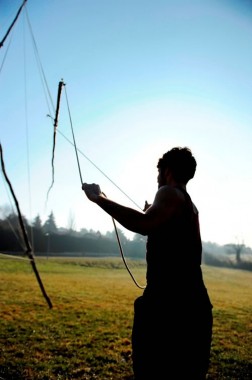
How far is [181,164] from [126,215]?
27.9 inches

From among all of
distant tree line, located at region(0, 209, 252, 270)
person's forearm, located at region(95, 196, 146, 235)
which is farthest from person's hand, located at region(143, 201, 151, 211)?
distant tree line, located at region(0, 209, 252, 270)

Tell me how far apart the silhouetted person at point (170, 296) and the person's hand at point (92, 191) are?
10 millimetres

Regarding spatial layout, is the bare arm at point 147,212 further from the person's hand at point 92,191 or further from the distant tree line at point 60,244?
the distant tree line at point 60,244

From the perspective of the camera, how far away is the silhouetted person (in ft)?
7.72

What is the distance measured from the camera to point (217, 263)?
2768 inches

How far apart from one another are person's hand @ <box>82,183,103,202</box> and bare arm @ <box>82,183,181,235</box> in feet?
0.15

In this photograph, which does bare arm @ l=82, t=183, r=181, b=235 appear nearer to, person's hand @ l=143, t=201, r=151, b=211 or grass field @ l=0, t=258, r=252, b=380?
person's hand @ l=143, t=201, r=151, b=211

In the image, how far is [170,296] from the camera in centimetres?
241

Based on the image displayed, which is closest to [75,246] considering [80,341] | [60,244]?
[60,244]

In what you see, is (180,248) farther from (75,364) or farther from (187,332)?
(75,364)

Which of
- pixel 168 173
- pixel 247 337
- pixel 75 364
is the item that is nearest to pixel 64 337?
pixel 75 364

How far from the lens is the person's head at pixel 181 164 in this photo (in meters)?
2.66

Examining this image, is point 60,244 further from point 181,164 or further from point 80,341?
point 181,164

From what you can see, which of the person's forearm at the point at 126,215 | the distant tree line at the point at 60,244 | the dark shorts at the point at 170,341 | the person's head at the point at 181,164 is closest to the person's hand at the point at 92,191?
the person's forearm at the point at 126,215
